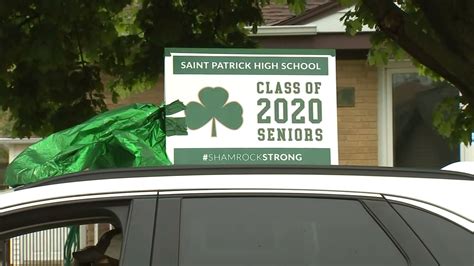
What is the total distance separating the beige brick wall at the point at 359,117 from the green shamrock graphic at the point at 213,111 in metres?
4.73

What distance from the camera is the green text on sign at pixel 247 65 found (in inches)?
154

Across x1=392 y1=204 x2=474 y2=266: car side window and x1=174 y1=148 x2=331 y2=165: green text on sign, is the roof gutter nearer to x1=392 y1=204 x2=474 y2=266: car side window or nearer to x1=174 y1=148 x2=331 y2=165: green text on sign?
x1=174 y1=148 x2=331 y2=165: green text on sign

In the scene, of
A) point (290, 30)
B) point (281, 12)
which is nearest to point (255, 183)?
point (290, 30)

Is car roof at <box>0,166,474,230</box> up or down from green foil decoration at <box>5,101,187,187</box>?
down

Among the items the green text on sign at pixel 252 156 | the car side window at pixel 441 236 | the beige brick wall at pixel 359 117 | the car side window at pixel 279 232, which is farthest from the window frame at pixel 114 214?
the beige brick wall at pixel 359 117

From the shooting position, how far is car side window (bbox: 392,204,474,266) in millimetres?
2145

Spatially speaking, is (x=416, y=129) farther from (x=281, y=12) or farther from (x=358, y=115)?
(x=281, y=12)

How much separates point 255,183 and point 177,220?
29 centimetres

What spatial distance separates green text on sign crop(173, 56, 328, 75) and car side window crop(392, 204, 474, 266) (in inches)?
71.1

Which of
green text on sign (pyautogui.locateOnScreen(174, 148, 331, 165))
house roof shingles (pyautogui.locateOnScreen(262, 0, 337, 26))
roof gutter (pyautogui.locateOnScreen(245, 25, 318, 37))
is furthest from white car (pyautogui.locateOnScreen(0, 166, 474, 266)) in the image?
house roof shingles (pyautogui.locateOnScreen(262, 0, 337, 26))

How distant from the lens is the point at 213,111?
3.85m

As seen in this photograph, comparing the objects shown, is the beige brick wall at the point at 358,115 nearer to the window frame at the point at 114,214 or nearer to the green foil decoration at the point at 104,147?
the green foil decoration at the point at 104,147

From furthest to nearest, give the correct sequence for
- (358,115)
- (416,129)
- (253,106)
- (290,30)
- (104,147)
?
(358,115), (416,129), (290,30), (253,106), (104,147)

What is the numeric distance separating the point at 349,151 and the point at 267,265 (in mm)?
6381
